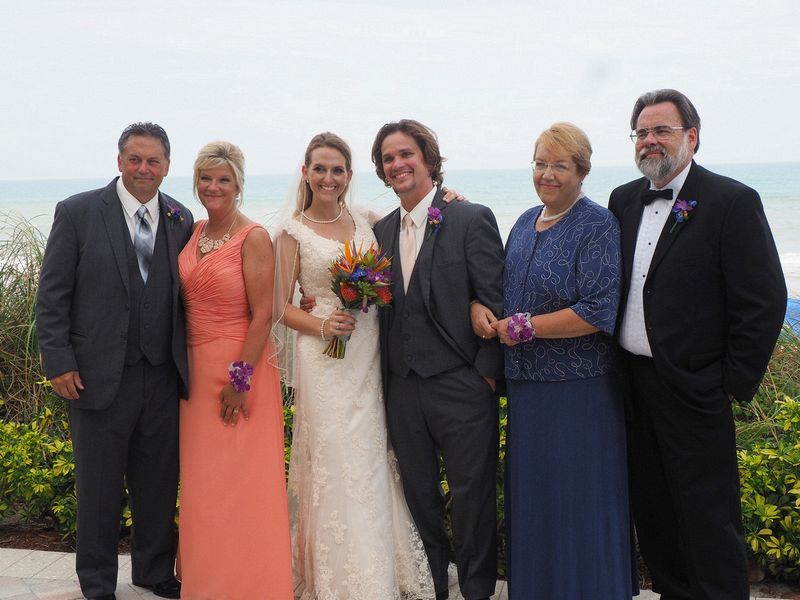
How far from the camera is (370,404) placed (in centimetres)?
446

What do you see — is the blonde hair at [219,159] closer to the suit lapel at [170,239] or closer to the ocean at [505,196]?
the suit lapel at [170,239]

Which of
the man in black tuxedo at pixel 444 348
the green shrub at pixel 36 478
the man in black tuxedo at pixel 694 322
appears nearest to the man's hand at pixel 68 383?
the green shrub at pixel 36 478

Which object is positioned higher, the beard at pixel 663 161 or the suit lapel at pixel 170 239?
the beard at pixel 663 161

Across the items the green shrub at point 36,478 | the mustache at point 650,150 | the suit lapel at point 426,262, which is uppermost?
the mustache at point 650,150

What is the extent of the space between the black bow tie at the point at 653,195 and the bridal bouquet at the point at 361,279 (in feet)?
3.95

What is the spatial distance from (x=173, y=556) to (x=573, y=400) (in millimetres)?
2320

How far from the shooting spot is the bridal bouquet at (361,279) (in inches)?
160

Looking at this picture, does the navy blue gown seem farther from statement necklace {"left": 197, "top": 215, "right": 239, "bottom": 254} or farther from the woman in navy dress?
statement necklace {"left": 197, "top": 215, "right": 239, "bottom": 254}

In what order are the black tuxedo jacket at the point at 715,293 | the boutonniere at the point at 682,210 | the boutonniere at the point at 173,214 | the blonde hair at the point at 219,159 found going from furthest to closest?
the boutonniere at the point at 173,214 < the blonde hair at the point at 219,159 < the boutonniere at the point at 682,210 < the black tuxedo jacket at the point at 715,293

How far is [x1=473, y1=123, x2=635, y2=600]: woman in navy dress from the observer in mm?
3941

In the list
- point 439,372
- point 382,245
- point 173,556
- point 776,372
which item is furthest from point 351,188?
point 776,372

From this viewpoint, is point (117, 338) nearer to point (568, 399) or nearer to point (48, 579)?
point (48, 579)

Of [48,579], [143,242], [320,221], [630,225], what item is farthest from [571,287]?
[48,579]

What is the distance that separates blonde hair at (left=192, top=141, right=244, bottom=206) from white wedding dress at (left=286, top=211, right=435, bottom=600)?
374mm
